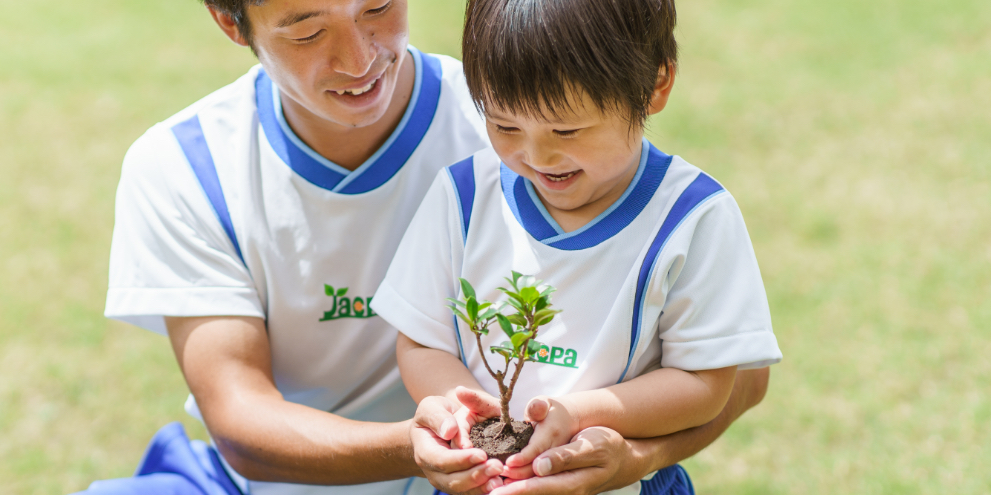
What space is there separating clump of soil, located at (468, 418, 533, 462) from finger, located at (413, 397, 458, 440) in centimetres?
4

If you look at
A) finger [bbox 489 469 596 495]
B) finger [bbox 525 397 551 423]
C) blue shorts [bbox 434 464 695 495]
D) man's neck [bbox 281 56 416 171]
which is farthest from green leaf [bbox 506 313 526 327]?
man's neck [bbox 281 56 416 171]

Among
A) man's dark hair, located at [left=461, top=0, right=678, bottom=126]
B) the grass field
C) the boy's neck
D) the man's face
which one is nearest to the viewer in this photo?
man's dark hair, located at [left=461, top=0, right=678, bottom=126]

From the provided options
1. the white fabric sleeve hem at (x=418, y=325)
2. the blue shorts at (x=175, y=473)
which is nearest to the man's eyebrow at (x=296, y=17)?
the white fabric sleeve hem at (x=418, y=325)

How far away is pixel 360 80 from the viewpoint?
6.16 feet

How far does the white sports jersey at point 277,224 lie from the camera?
78.8 inches

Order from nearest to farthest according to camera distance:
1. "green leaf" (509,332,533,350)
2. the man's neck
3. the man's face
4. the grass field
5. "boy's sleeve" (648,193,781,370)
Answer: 1. "green leaf" (509,332,533,350)
2. "boy's sleeve" (648,193,781,370)
3. the man's face
4. the man's neck
5. the grass field

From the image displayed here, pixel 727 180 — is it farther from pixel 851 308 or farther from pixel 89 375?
pixel 89 375

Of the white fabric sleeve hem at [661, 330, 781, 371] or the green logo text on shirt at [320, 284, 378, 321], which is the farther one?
the green logo text on shirt at [320, 284, 378, 321]

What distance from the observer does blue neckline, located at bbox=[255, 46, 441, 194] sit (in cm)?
206

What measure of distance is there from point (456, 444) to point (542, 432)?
5.9 inches

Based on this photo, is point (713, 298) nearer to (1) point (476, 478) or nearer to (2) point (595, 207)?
(2) point (595, 207)

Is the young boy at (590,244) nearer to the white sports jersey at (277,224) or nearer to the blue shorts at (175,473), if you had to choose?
the white sports jersey at (277,224)

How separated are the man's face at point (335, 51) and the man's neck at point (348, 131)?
11cm

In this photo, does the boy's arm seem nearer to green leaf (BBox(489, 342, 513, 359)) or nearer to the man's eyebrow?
→ green leaf (BBox(489, 342, 513, 359))
